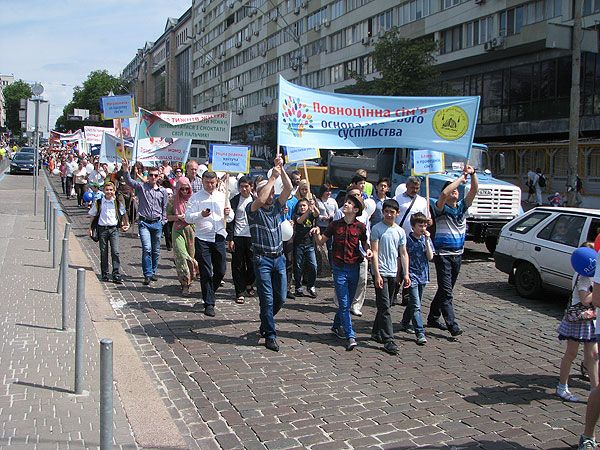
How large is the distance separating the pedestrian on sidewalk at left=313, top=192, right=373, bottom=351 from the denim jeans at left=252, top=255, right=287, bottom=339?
0.59m

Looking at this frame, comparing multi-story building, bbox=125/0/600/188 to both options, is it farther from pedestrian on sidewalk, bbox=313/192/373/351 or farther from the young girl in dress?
the young girl in dress

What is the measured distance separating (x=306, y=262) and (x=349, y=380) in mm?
3885

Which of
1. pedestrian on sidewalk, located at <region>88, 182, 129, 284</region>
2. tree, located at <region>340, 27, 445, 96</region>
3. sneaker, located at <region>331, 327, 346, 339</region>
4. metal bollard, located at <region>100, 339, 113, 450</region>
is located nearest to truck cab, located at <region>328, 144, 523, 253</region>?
pedestrian on sidewalk, located at <region>88, 182, 129, 284</region>

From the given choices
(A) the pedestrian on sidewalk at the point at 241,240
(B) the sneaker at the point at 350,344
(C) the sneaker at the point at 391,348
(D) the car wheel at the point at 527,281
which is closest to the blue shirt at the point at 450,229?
(C) the sneaker at the point at 391,348

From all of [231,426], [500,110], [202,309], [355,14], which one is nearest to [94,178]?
[202,309]

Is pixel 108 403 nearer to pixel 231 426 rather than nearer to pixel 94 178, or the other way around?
pixel 231 426

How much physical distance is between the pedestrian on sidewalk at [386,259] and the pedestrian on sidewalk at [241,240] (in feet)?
7.70

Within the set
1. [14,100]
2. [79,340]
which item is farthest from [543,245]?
[14,100]

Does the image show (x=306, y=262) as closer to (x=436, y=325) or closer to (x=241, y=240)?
(x=241, y=240)

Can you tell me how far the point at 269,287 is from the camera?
719 cm

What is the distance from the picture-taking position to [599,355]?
17.1 ft

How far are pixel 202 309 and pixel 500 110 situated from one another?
35.0 m

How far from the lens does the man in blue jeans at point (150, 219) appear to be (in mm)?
10609

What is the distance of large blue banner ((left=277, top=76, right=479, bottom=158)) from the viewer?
30.3ft
